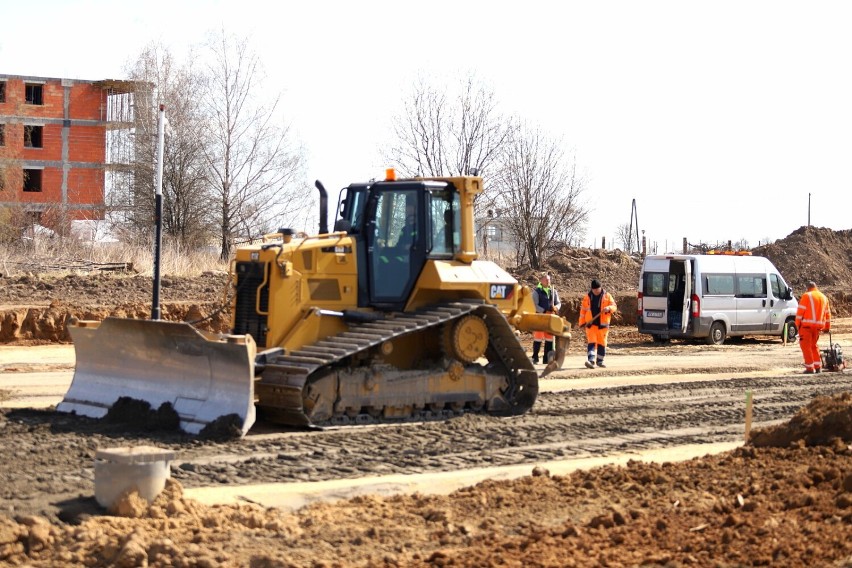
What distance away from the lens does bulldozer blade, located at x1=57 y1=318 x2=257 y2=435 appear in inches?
441

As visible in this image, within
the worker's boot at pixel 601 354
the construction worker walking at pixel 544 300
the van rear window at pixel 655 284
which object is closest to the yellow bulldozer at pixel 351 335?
the construction worker walking at pixel 544 300

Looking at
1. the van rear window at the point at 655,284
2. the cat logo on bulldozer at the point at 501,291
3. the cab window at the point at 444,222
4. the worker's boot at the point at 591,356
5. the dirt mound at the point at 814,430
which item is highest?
the cab window at the point at 444,222

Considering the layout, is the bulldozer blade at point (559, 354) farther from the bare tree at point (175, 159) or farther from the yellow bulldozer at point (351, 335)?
the bare tree at point (175, 159)

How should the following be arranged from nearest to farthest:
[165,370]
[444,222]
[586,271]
→ 1. [165,370]
2. [444,222]
3. [586,271]

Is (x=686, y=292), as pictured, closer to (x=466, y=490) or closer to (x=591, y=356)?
(x=591, y=356)

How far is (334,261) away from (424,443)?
8.77 ft

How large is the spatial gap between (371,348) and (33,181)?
4311 centimetres

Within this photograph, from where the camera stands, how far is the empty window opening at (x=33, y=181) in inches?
2005

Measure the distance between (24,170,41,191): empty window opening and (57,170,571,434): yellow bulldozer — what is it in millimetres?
40670

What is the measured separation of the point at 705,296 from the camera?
25438 mm


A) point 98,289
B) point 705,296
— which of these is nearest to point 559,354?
point 705,296

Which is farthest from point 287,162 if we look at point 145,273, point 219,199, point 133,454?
point 133,454

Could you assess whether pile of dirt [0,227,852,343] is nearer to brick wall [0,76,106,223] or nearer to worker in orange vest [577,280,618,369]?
worker in orange vest [577,280,618,369]

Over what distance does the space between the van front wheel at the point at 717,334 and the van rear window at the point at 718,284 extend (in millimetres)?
726
